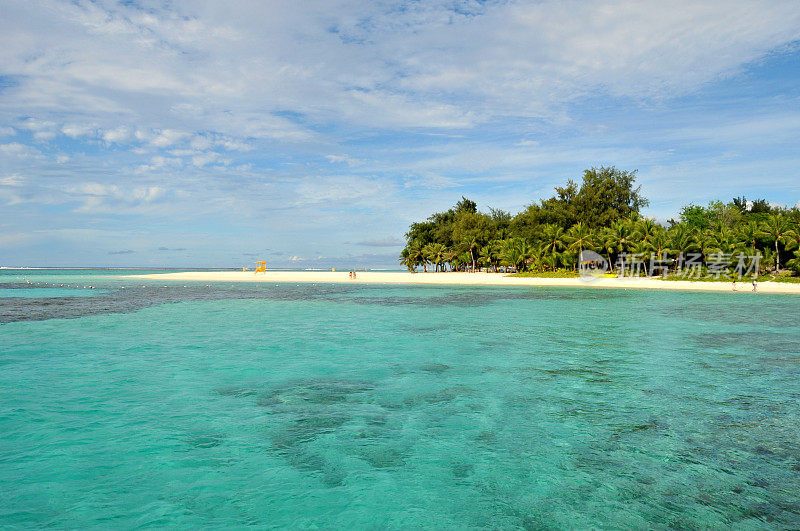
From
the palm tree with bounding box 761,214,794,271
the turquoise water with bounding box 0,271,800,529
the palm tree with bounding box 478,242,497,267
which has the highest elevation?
the palm tree with bounding box 761,214,794,271

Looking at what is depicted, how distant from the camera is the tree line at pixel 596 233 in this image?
51938mm

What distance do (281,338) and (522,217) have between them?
68.2m

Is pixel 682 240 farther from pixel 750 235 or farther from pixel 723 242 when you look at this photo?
pixel 750 235

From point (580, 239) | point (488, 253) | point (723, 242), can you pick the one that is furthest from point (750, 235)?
point (488, 253)

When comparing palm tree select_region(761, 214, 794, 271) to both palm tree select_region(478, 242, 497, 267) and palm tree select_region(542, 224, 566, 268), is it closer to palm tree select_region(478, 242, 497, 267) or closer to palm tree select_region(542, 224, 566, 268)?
palm tree select_region(542, 224, 566, 268)

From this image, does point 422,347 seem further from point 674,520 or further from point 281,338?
point 674,520

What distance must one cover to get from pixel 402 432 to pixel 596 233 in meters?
62.6

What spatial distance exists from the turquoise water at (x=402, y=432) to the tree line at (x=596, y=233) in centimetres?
4076

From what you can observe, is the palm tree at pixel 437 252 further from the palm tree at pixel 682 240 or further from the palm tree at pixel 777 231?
the palm tree at pixel 777 231

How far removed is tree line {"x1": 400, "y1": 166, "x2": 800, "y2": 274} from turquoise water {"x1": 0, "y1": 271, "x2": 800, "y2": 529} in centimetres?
4076

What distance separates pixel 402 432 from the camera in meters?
8.11

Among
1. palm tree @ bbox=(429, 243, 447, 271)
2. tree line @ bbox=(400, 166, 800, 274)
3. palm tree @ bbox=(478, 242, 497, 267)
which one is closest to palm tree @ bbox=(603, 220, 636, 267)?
tree line @ bbox=(400, 166, 800, 274)

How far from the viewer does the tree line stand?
5194 centimetres

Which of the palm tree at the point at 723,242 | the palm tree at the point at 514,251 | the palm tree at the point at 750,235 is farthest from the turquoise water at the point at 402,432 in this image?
the palm tree at the point at 514,251
